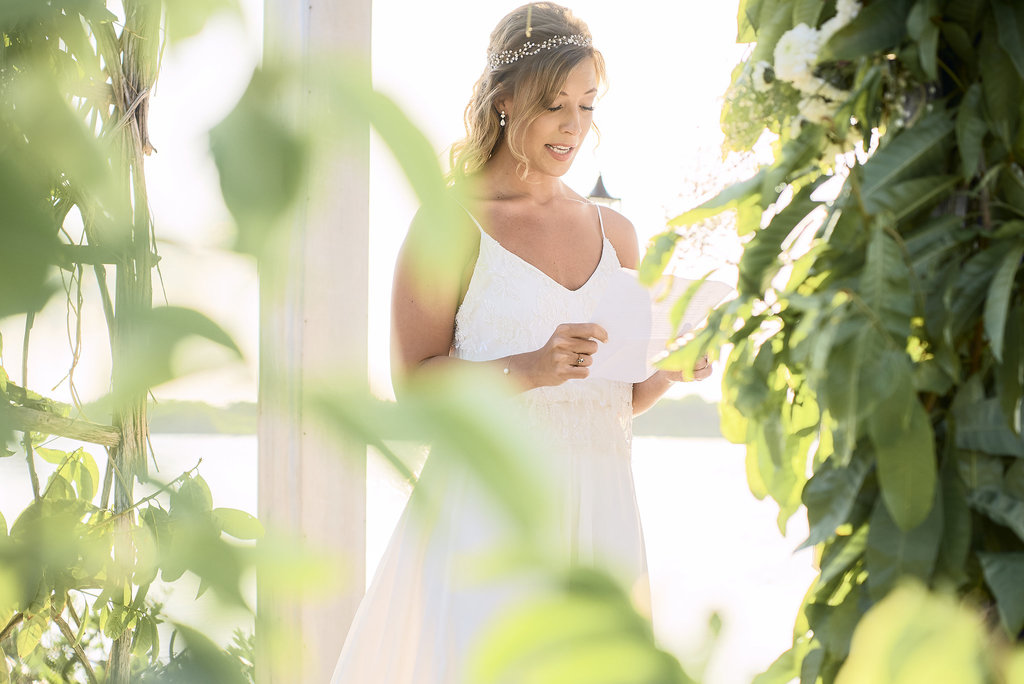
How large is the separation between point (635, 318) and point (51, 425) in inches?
50.7

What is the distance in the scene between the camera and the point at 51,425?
0.28 metres

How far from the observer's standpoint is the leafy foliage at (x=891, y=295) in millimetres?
637

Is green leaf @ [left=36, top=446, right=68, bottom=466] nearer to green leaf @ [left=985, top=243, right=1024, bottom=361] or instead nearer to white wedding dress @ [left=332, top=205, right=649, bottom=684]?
green leaf @ [left=985, top=243, right=1024, bottom=361]

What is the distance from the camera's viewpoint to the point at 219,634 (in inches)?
7.3

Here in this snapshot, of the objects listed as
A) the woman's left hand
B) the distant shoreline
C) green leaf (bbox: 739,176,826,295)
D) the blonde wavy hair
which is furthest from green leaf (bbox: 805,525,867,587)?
the blonde wavy hair

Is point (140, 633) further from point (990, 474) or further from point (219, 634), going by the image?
point (990, 474)

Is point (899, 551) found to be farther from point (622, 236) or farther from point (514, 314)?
point (622, 236)

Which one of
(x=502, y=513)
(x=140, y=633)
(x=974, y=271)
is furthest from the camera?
(x=974, y=271)

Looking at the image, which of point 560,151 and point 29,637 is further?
point 560,151

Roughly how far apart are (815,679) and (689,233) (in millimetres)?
389

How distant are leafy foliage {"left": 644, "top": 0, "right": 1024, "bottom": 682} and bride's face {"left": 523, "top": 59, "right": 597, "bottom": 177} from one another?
103cm

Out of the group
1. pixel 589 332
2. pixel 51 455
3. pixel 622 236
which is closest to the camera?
pixel 51 455

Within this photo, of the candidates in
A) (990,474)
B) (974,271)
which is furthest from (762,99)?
(990,474)

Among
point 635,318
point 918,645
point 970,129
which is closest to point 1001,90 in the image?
point 970,129
